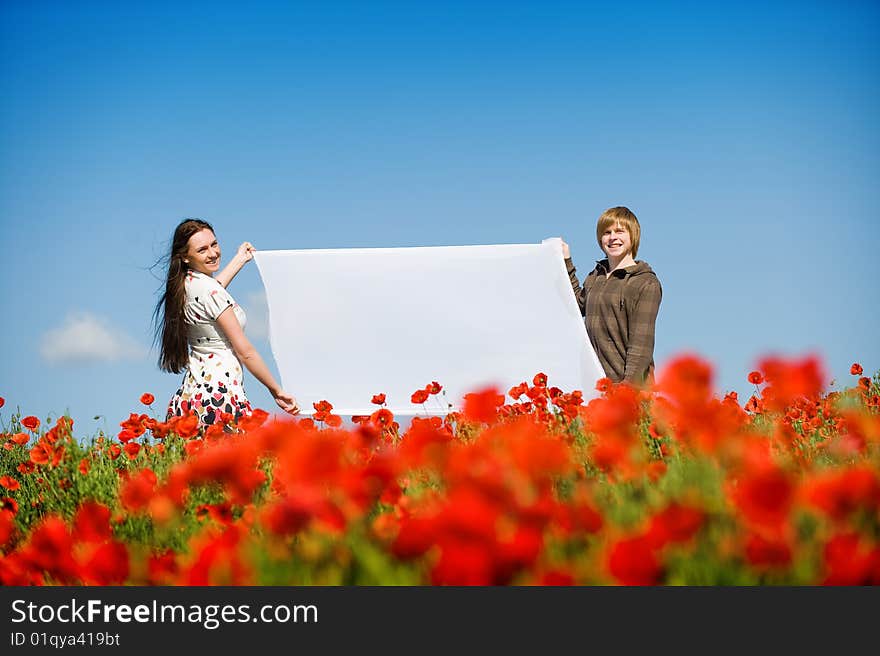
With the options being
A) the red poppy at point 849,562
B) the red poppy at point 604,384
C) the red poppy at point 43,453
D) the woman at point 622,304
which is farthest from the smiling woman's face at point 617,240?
the red poppy at point 849,562

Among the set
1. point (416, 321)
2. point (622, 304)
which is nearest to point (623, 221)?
point (622, 304)

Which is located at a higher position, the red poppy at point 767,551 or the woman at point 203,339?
the woman at point 203,339

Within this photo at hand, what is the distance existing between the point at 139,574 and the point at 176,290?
10.6 ft

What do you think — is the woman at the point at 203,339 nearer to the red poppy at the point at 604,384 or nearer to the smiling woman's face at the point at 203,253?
the smiling woman's face at the point at 203,253

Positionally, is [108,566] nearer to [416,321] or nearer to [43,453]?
→ [43,453]

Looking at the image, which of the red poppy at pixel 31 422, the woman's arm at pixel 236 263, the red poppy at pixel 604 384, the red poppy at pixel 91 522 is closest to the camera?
the red poppy at pixel 91 522

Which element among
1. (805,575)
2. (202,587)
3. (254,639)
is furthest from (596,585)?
(202,587)

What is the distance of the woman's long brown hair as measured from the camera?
5137mm

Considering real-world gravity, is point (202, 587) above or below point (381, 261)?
below

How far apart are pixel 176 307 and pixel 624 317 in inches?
107

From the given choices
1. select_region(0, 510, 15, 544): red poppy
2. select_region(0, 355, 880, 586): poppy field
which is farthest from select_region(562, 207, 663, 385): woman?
select_region(0, 510, 15, 544): red poppy

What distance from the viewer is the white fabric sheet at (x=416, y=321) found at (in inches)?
222

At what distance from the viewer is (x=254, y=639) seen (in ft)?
5.61

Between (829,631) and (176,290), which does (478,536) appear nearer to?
(829,631)
